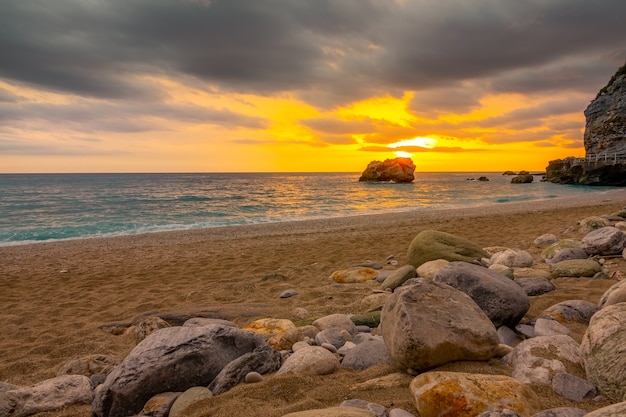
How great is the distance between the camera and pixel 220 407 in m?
2.75

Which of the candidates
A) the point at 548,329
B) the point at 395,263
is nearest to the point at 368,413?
the point at 548,329

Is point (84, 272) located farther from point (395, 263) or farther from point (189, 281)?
point (395, 263)

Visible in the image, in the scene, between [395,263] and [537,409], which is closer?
[537,409]

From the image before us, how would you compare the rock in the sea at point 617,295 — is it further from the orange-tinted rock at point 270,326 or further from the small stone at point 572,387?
the orange-tinted rock at point 270,326

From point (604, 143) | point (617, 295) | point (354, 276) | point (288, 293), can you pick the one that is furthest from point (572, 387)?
point (604, 143)

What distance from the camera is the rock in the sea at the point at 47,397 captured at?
10.4 ft

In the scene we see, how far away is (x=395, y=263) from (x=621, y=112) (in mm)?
61488

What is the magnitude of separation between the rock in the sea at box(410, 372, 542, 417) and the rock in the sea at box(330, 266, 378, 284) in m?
4.88

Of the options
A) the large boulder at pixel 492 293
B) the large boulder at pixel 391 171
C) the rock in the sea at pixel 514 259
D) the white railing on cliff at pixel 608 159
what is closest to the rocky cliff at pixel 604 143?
the white railing on cliff at pixel 608 159

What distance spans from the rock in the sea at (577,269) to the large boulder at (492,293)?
2.28 m

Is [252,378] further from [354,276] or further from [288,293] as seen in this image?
[354,276]

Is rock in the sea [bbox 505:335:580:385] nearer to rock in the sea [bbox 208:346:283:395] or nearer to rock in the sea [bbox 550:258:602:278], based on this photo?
rock in the sea [bbox 208:346:283:395]

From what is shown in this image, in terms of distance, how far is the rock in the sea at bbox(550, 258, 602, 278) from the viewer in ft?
19.3

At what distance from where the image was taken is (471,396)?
229 centimetres
